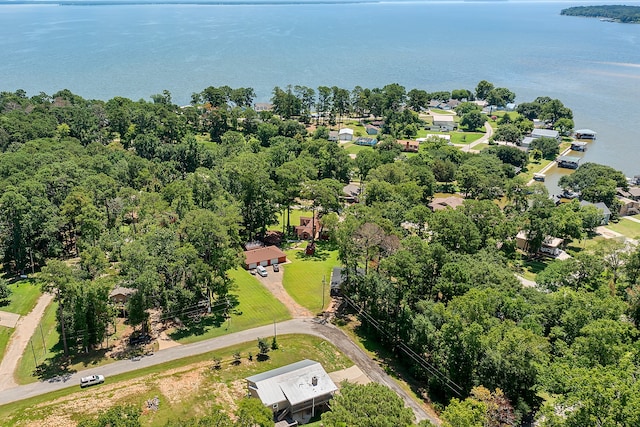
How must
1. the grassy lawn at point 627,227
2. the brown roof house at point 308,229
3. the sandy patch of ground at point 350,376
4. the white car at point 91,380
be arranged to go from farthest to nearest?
the grassy lawn at point 627,227, the brown roof house at point 308,229, the sandy patch of ground at point 350,376, the white car at point 91,380

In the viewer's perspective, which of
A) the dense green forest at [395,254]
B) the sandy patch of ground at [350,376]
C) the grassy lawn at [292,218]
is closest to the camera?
the dense green forest at [395,254]

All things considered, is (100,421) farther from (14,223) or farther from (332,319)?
(14,223)

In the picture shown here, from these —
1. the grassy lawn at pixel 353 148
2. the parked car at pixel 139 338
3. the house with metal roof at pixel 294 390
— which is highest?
the house with metal roof at pixel 294 390

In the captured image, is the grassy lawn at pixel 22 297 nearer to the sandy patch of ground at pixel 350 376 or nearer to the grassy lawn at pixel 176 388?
the grassy lawn at pixel 176 388

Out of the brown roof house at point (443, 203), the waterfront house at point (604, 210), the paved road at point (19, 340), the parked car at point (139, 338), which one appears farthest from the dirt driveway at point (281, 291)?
the waterfront house at point (604, 210)

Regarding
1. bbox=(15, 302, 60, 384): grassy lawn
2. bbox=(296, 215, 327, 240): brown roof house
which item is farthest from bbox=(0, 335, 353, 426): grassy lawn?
bbox=(296, 215, 327, 240): brown roof house

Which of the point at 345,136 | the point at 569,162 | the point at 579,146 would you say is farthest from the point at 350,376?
the point at 579,146
